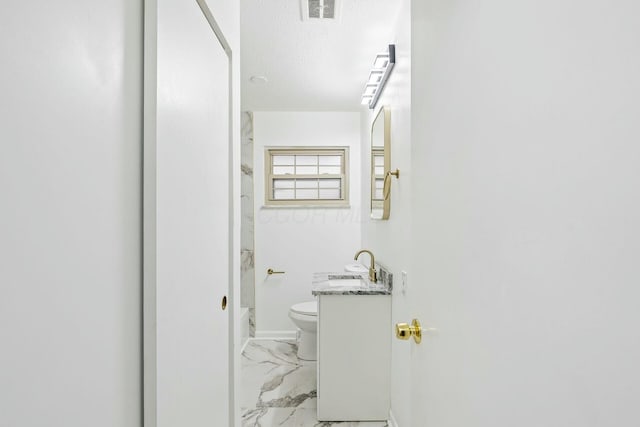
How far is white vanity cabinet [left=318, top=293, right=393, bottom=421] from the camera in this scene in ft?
7.86

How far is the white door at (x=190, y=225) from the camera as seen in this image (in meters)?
0.93

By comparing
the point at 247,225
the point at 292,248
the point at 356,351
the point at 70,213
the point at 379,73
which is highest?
the point at 379,73

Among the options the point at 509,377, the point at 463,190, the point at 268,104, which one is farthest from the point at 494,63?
the point at 268,104

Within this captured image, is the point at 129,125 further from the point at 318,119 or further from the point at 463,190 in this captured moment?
the point at 318,119

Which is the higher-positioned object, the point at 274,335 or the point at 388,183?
the point at 388,183

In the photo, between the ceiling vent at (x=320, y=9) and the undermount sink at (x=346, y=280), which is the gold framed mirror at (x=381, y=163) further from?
the ceiling vent at (x=320, y=9)

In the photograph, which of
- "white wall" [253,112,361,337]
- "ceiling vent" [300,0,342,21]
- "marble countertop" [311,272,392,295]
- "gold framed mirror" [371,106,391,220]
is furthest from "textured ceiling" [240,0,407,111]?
"marble countertop" [311,272,392,295]

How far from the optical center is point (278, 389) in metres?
2.91

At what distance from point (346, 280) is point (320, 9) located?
1.85m

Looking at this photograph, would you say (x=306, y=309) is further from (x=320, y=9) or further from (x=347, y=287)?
(x=320, y=9)

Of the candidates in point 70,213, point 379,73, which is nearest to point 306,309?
point 379,73

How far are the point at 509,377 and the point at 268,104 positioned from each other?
152 inches

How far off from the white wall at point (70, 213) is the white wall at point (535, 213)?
671mm

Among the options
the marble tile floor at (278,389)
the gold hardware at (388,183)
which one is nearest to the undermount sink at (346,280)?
the gold hardware at (388,183)
